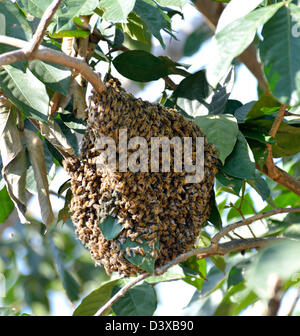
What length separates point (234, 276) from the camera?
197 centimetres

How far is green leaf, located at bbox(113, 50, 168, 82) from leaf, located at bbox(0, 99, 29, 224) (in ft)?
1.29

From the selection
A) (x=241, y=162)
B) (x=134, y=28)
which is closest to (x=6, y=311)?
(x=241, y=162)

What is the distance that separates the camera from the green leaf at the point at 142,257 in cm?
147

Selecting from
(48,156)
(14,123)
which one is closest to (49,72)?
(14,123)

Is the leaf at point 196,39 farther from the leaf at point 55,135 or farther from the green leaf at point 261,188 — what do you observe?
the leaf at point 55,135

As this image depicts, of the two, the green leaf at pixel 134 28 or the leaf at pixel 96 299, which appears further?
the green leaf at pixel 134 28

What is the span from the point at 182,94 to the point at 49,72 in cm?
48

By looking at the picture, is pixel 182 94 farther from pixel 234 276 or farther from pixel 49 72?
pixel 234 276

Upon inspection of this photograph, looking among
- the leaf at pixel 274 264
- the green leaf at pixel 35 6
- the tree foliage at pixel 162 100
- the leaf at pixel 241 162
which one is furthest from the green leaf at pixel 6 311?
the leaf at pixel 274 264

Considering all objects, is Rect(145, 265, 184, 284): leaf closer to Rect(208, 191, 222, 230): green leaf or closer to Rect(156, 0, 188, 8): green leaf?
Rect(208, 191, 222, 230): green leaf

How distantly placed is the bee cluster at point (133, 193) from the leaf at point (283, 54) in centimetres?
49

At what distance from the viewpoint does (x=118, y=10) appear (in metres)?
1.33

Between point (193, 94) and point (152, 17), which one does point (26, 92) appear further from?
point (193, 94)

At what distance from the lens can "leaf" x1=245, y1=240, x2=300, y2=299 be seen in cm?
58
